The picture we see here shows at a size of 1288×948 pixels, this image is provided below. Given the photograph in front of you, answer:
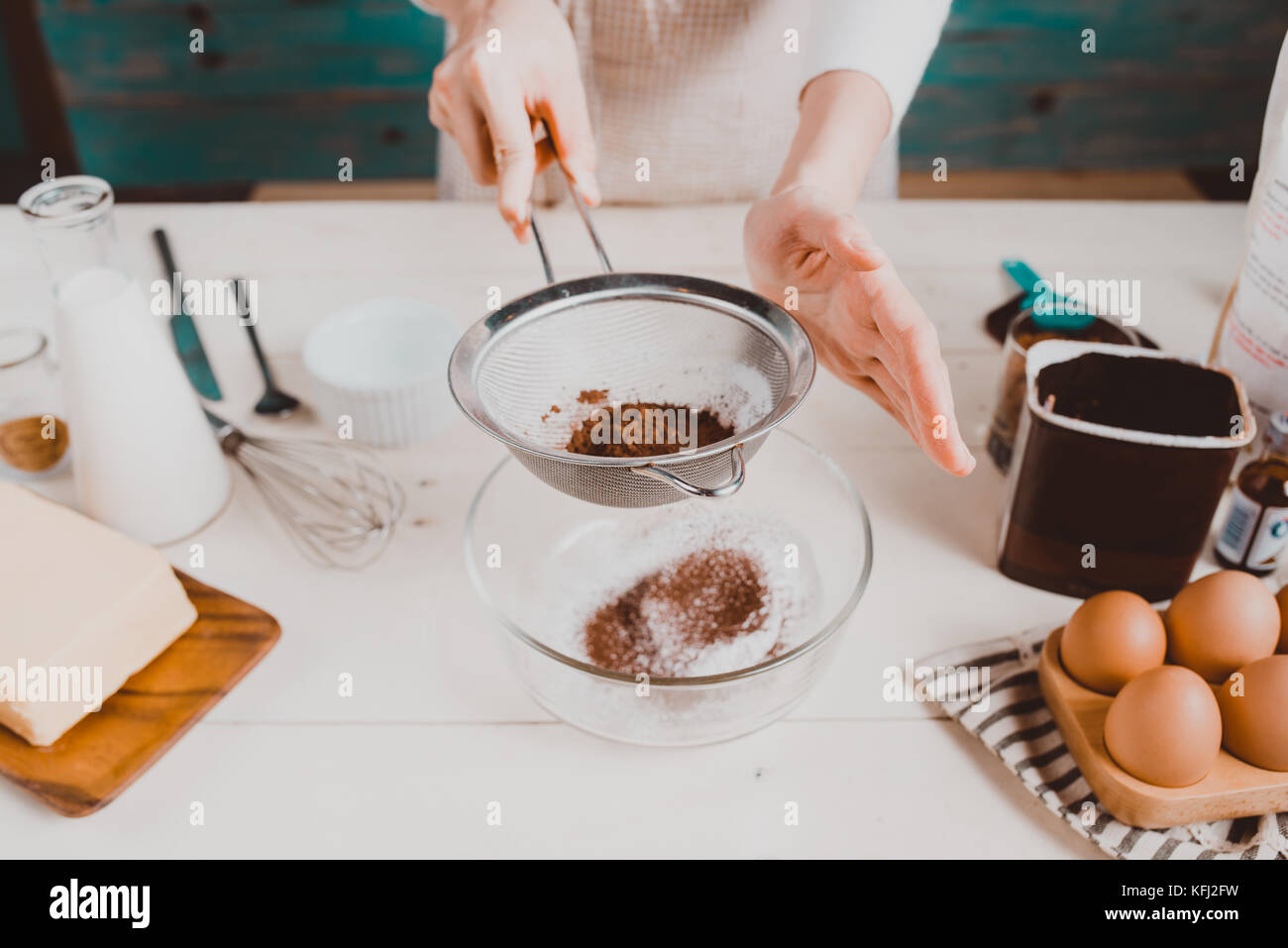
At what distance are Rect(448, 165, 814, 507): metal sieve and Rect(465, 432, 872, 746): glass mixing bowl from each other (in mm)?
72

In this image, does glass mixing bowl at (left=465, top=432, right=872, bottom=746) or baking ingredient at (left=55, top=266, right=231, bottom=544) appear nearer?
glass mixing bowl at (left=465, top=432, right=872, bottom=746)

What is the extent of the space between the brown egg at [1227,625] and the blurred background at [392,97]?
6.42 ft

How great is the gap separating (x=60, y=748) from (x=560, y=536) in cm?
46

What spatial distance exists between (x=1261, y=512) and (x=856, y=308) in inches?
16.5

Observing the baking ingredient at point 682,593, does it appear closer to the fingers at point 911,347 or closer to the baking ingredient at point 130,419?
the fingers at point 911,347

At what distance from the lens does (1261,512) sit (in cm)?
88

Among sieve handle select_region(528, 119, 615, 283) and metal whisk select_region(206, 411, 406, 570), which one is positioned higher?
sieve handle select_region(528, 119, 615, 283)

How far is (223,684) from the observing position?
2.74ft

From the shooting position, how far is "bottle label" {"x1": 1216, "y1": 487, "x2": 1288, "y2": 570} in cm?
88

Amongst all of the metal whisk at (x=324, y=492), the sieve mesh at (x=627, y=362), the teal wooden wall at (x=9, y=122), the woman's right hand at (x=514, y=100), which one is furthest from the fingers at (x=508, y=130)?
the teal wooden wall at (x=9, y=122)

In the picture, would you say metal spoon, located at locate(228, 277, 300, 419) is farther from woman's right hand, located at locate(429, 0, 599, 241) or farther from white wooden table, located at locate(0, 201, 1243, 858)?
woman's right hand, located at locate(429, 0, 599, 241)

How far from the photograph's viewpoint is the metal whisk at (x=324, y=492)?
99 cm

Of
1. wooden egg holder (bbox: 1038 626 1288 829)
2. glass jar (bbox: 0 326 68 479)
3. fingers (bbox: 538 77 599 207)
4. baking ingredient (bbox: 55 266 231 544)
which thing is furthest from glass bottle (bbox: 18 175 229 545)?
wooden egg holder (bbox: 1038 626 1288 829)

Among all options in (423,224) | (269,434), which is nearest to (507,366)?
(269,434)
